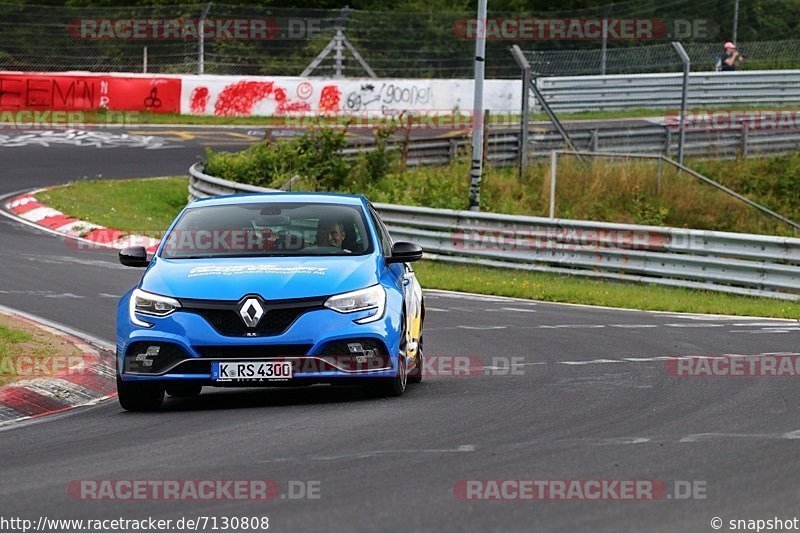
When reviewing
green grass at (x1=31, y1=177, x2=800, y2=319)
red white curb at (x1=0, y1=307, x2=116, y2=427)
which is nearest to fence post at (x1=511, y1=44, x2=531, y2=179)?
green grass at (x1=31, y1=177, x2=800, y2=319)

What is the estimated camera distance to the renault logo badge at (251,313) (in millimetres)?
9922

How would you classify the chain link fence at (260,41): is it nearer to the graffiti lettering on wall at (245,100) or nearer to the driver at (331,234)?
the graffiti lettering on wall at (245,100)

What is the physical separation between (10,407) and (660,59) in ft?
82.3

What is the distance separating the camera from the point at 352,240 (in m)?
11.1

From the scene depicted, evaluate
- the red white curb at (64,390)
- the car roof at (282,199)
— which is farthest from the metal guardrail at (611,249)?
the red white curb at (64,390)

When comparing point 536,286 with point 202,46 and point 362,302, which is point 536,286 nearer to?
point 362,302

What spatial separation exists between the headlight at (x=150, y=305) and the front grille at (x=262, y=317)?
0.20 m

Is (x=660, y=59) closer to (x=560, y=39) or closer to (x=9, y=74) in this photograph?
(x=560, y=39)

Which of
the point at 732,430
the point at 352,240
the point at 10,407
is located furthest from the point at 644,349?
the point at 10,407

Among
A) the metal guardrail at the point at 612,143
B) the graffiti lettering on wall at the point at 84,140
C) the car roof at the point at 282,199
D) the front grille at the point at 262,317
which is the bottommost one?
the front grille at the point at 262,317

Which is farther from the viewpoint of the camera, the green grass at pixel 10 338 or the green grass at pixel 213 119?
the green grass at pixel 213 119

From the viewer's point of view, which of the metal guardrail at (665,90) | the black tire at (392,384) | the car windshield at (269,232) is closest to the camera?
the black tire at (392,384)

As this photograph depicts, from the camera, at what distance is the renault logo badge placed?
391 inches

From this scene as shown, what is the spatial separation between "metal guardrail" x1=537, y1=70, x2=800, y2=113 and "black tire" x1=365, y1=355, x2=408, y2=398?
19.5m
